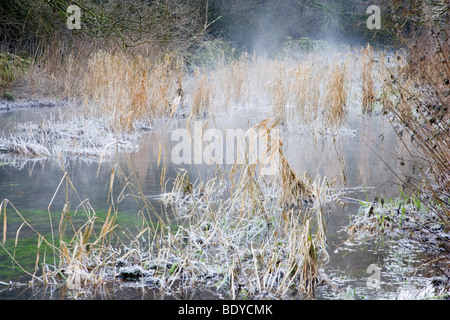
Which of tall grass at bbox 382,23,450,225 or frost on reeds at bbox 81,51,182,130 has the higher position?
frost on reeds at bbox 81,51,182,130

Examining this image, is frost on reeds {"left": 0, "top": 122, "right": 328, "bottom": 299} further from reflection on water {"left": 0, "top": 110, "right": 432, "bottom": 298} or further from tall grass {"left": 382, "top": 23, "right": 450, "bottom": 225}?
tall grass {"left": 382, "top": 23, "right": 450, "bottom": 225}

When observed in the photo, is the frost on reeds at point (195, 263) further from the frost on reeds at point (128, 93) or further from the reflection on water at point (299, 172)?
the frost on reeds at point (128, 93)

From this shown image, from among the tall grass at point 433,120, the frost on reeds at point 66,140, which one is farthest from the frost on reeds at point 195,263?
the frost on reeds at point 66,140

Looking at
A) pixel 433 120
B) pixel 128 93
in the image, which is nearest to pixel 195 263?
pixel 433 120

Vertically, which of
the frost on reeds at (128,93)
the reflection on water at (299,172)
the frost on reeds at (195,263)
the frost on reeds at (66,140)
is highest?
the frost on reeds at (128,93)

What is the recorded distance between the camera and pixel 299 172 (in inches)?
231

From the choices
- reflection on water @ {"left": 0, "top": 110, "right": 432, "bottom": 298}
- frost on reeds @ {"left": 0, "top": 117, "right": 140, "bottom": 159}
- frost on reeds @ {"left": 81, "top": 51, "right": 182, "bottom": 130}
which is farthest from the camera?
frost on reeds @ {"left": 81, "top": 51, "right": 182, "bottom": 130}

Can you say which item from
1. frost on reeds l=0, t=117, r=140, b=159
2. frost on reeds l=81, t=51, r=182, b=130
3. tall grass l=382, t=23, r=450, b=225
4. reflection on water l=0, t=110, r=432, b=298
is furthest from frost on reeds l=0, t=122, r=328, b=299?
frost on reeds l=81, t=51, r=182, b=130

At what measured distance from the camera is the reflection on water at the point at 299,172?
3.48 metres

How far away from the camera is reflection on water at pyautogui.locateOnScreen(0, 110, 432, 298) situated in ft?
11.4

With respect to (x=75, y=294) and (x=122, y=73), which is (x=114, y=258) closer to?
(x=75, y=294)

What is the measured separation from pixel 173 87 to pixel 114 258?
7.79 meters

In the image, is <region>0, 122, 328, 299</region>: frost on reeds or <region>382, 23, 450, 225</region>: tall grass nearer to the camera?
<region>0, 122, 328, 299</region>: frost on reeds
